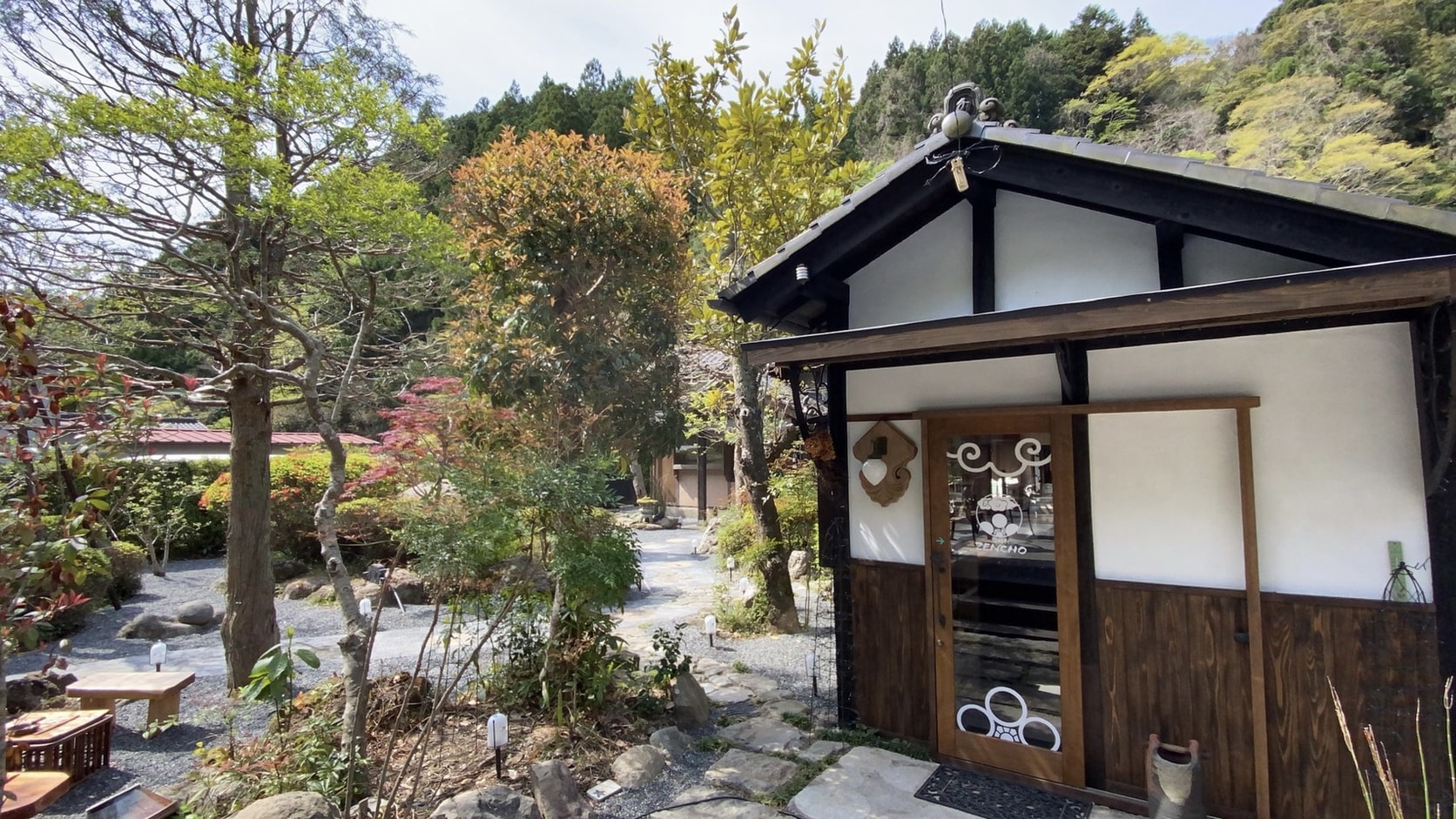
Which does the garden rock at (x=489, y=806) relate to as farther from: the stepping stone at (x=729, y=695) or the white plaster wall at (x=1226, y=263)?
the white plaster wall at (x=1226, y=263)

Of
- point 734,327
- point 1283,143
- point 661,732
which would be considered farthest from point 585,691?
point 1283,143

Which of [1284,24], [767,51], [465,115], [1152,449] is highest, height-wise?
[1284,24]

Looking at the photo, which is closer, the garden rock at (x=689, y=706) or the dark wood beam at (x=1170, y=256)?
the dark wood beam at (x=1170, y=256)

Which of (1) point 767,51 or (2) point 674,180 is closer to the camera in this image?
(2) point 674,180

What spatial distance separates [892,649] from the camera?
4.58m

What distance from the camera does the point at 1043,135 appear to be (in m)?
3.75

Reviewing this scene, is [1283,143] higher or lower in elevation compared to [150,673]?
higher

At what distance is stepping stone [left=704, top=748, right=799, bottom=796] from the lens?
159 inches

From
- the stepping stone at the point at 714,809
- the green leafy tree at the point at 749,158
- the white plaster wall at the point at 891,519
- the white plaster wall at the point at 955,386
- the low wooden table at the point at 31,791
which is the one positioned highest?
the green leafy tree at the point at 749,158

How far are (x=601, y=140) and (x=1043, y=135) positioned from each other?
3.36 meters

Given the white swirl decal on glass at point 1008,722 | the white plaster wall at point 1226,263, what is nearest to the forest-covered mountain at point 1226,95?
the white plaster wall at point 1226,263

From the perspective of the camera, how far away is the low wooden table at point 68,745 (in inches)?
158

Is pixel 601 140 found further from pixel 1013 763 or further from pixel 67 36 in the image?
pixel 1013 763

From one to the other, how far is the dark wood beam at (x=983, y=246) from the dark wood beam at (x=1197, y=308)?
25.2 inches
